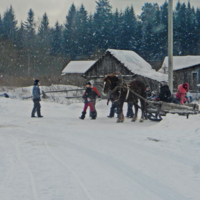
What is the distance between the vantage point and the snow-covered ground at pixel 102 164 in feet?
14.2

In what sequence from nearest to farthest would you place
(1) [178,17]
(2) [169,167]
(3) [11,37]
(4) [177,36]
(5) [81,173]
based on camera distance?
(5) [81,173]
(2) [169,167]
(4) [177,36]
(1) [178,17]
(3) [11,37]

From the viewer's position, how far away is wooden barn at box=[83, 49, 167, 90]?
27602 millimetres

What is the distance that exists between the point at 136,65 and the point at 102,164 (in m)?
26.0

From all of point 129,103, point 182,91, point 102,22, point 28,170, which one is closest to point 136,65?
point 129,103

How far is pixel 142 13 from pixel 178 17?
670 inches

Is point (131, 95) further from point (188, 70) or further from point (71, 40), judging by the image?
point (71, 40)

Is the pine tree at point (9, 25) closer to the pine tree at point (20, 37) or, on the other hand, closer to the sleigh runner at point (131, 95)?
the pine tree at point (20, 37)

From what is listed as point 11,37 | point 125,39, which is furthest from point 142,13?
point 11,37

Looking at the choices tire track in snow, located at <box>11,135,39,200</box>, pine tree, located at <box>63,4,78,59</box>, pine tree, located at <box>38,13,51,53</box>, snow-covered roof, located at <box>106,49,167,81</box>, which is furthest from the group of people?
pine tree, located at <box>38,13,51,53</box>

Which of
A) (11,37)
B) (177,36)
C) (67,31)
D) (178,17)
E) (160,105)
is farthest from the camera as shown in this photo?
(11,37)

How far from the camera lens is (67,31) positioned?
82312 millimetres

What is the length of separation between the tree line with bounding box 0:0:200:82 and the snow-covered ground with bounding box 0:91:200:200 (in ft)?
194

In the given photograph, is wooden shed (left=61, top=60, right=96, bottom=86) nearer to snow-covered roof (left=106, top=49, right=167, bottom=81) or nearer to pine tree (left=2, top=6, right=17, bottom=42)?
snow-covered roof (left=106, top=49, right=167, bottom=81)

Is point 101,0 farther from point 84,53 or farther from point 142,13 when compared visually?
point 84,53
